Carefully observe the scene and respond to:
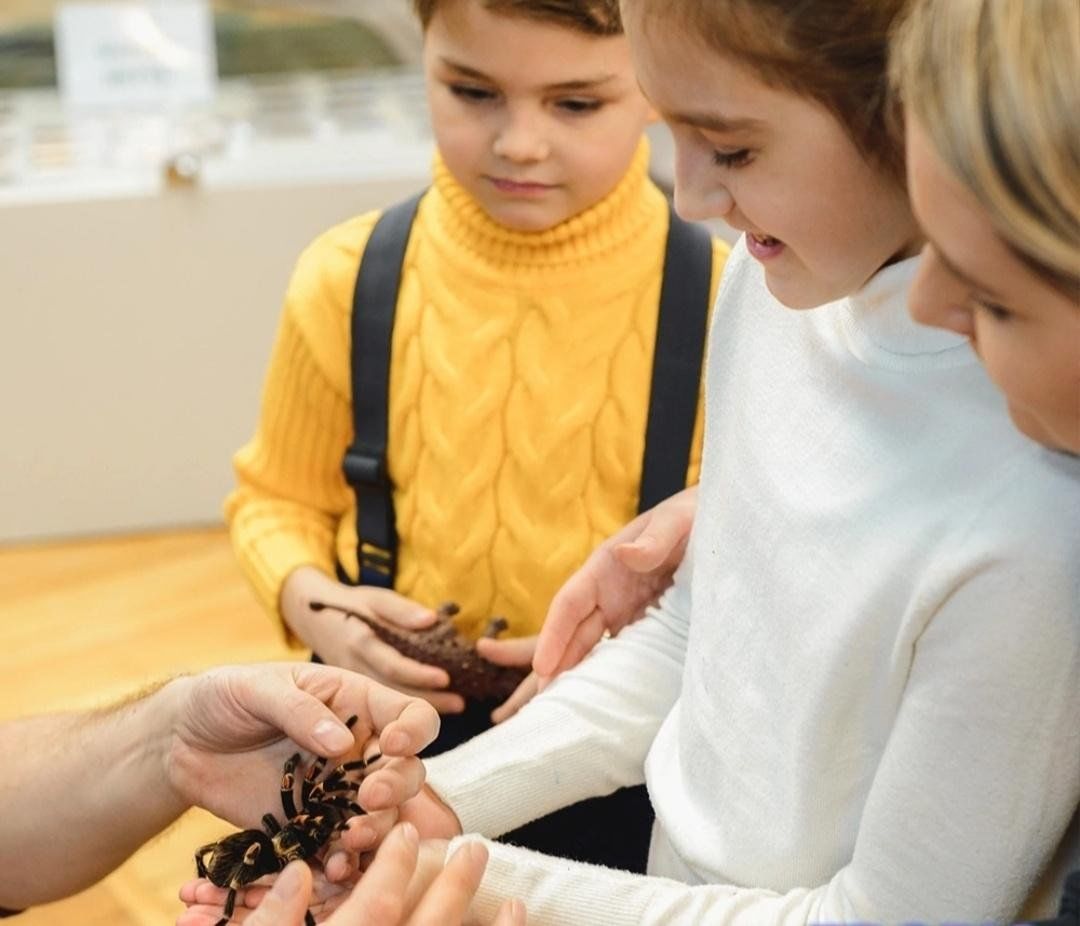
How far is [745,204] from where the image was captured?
0.91 metres

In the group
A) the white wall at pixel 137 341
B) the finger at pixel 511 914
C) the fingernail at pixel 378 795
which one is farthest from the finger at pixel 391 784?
the white wall at pixel 137 341

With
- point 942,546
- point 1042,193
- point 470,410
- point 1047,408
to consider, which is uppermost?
point 1042,193

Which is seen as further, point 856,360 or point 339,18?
point 339,18

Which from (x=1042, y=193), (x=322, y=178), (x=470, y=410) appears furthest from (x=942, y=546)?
(x=322, y=178)

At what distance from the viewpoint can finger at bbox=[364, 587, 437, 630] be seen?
153cm

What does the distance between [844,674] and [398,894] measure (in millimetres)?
318

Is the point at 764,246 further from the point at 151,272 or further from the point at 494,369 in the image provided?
the point at 151,272

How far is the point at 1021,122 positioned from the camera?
663mm

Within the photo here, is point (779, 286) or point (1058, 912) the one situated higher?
point (779, 286)

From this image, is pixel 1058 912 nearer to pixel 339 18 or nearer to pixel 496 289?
pixel 496 289

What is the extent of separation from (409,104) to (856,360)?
2033 millimetres

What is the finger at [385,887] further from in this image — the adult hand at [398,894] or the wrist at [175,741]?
the wrist at [175,741]

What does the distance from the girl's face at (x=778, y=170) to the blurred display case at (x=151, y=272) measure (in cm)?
173

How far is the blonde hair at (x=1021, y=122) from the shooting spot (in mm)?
658
